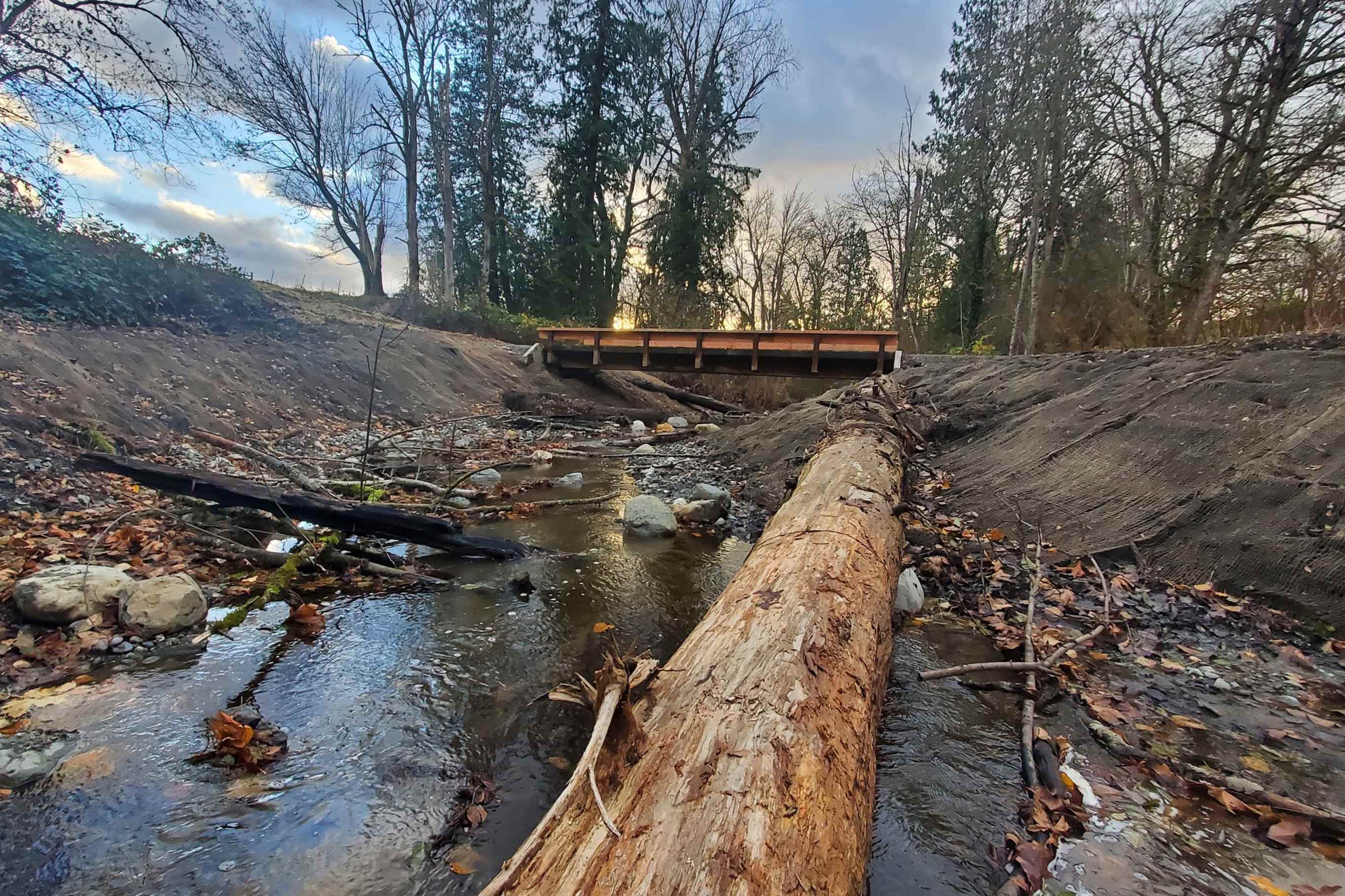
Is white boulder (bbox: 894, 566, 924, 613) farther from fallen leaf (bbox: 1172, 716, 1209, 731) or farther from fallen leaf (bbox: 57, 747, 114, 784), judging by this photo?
fallen leaf (bbox: 57, 747, 114, 784)

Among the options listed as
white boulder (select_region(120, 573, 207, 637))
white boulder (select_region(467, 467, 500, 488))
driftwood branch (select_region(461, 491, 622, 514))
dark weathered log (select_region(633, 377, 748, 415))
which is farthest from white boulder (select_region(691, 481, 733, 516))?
dark weathered log (select_region(633, 377, 748, 415))

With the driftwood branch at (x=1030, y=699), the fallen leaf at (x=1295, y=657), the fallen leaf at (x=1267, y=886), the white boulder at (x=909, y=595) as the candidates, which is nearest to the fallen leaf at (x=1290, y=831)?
the fallen leaf at (x=1267, y=886)

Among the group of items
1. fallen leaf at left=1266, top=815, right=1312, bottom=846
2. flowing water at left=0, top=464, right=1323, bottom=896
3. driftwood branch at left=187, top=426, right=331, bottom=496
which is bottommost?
flowing water at left=0, top=464, right=1323, bottom=896

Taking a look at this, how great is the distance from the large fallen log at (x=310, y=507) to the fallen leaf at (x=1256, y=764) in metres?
5.07

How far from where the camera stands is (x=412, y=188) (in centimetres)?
2327

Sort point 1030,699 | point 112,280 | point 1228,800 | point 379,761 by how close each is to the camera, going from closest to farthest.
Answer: point 1228,800, point 379,761, point 1030,699, point 112,280

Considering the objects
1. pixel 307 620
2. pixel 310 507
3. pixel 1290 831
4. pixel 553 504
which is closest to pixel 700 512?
pixel 553 504

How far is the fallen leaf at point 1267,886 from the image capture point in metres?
1.90

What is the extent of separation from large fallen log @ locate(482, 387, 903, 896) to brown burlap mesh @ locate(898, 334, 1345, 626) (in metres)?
2.95

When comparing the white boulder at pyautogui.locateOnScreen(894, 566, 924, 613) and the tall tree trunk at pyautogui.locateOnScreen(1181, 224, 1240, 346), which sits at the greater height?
the tall tree trunk at pyautogui.locateOnScreen(1181, 224, 1240, 346)

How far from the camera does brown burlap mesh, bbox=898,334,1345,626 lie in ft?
12.7

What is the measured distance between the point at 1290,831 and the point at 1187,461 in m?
3.68

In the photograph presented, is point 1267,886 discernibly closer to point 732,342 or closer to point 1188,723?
point 1188,723

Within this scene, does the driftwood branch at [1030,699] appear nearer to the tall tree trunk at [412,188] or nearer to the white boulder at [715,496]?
the white boulder at [715,496]
